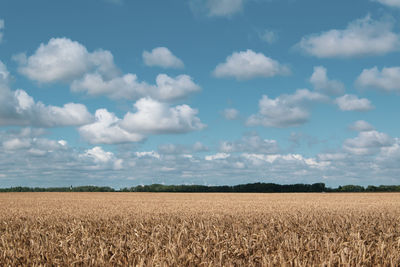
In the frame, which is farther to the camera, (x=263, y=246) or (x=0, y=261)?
(x=263, y=246)

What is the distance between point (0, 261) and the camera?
7.38 m

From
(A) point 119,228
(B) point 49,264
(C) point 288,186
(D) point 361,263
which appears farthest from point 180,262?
(C) point 288,186

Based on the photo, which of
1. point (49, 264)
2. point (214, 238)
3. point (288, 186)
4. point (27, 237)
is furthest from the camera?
point (288, 186)

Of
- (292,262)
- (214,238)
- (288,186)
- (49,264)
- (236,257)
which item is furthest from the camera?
(288,186)

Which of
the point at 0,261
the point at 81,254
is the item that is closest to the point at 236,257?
the point at 81,254

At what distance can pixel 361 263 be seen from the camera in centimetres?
686

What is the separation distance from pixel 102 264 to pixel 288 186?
98.3 meters

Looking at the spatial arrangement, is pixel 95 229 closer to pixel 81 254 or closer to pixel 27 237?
pixel 27 237

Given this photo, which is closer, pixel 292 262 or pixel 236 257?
pixel 292 262

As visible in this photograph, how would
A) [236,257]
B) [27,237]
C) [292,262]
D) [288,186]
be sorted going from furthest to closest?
1. [288,186]
2. [27,237]
3. [236,257]
4. [292,262]

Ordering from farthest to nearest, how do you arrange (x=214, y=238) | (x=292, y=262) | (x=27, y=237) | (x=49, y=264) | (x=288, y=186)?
(x=288, y=186)
(x=27, y=237)
(x=214, y=238)
(x=49, y=264)
(x=292, y=262)

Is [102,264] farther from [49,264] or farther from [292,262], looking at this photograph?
[292,262]

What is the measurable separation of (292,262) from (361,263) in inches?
51.3

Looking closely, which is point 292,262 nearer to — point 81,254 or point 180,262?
point 180,262
